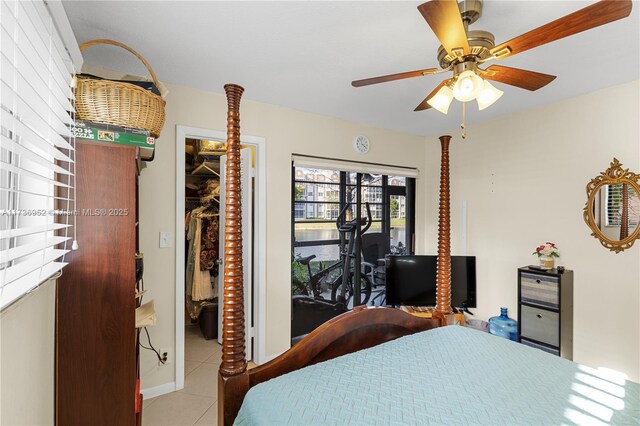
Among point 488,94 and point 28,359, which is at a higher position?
point 488,94

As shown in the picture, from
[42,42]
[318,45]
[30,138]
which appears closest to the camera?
[30,138]

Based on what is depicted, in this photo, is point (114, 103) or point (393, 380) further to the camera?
point (114, 103)

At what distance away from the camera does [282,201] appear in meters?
2.96

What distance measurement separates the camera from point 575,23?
110 centimetres

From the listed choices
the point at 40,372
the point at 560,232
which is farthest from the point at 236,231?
the point at 560,232

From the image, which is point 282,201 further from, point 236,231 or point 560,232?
point 560,232

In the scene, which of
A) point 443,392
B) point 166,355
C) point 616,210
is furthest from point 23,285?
point 616,210

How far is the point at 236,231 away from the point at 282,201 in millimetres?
1645

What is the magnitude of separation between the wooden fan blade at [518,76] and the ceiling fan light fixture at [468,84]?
0.23m

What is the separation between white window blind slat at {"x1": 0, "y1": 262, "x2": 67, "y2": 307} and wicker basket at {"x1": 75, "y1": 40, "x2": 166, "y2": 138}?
2.11ft

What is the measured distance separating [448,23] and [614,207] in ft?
7.47

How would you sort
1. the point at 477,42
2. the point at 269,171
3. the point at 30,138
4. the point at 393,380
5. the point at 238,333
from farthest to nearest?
the point at 269,171 → the point at 477,42 → the point at 238,333 → the point at 393,380 → the point at 30,138

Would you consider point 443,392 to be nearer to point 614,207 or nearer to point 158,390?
point 158,390

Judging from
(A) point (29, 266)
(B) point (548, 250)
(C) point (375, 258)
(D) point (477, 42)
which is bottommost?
(C) point (375, 258)
